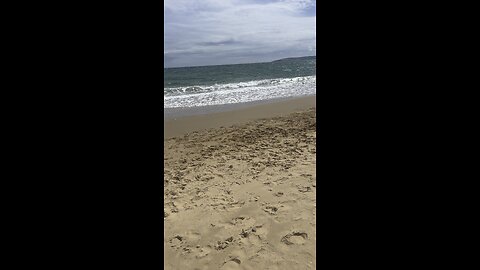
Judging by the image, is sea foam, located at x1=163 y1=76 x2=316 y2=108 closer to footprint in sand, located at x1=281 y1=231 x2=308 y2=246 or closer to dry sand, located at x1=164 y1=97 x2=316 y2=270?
dry sand, located at x1=164 y1=97 x2=316 y2=270

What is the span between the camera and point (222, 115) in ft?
30.3

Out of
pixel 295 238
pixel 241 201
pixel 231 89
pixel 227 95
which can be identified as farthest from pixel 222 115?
pixel 231 89

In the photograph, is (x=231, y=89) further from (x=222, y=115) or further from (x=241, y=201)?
(x=241, y=201)

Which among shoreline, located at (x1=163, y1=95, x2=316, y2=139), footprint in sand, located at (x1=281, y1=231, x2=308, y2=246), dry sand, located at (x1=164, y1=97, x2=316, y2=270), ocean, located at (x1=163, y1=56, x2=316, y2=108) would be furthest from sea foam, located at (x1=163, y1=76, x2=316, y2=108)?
footprint in sand, located at (x1=281, y1=231, x2=308, y2=246)

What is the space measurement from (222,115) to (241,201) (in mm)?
5816

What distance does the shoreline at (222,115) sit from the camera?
7863 mm

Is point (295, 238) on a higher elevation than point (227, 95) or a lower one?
lower

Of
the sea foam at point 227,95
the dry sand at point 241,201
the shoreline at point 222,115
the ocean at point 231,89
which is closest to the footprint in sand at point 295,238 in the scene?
the dry sand at point 241,201
